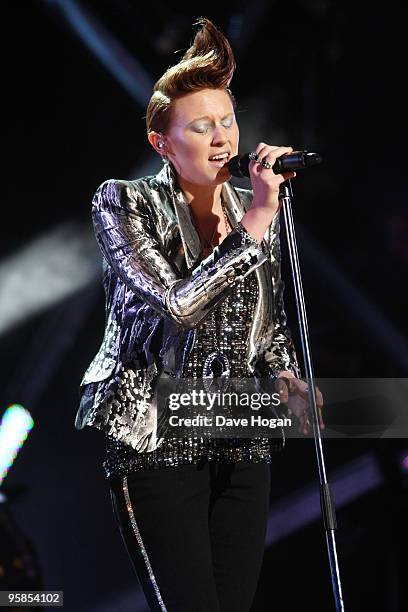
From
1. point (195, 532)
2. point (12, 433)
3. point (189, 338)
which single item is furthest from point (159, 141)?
point (12, 433)

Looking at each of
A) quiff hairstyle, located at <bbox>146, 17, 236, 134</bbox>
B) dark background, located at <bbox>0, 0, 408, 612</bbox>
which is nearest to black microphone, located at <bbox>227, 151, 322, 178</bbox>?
quiff hairstyle, located at <bbox>146, 17, 236, 134</bbox>

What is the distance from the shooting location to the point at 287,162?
143cm

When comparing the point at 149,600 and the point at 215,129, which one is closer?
the point at 149,600

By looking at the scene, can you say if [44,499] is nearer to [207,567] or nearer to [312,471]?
[312,471]

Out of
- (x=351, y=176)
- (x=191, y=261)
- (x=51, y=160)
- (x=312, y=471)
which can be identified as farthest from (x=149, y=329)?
(x=351, y=176)

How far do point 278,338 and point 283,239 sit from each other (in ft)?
5.81

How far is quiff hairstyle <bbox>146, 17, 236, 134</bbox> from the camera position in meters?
1.68

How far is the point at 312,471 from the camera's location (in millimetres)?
3643

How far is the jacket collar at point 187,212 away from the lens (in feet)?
5.43

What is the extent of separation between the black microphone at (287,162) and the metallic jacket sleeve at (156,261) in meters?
0.12

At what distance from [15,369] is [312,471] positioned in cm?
144

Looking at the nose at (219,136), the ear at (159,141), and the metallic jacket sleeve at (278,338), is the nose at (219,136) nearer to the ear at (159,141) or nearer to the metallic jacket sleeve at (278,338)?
the ear at (159,141)

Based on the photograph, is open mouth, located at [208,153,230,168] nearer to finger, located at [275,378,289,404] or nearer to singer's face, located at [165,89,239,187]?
singer's face, located at [165,89,239,187]

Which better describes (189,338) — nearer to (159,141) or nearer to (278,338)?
(278,338)
